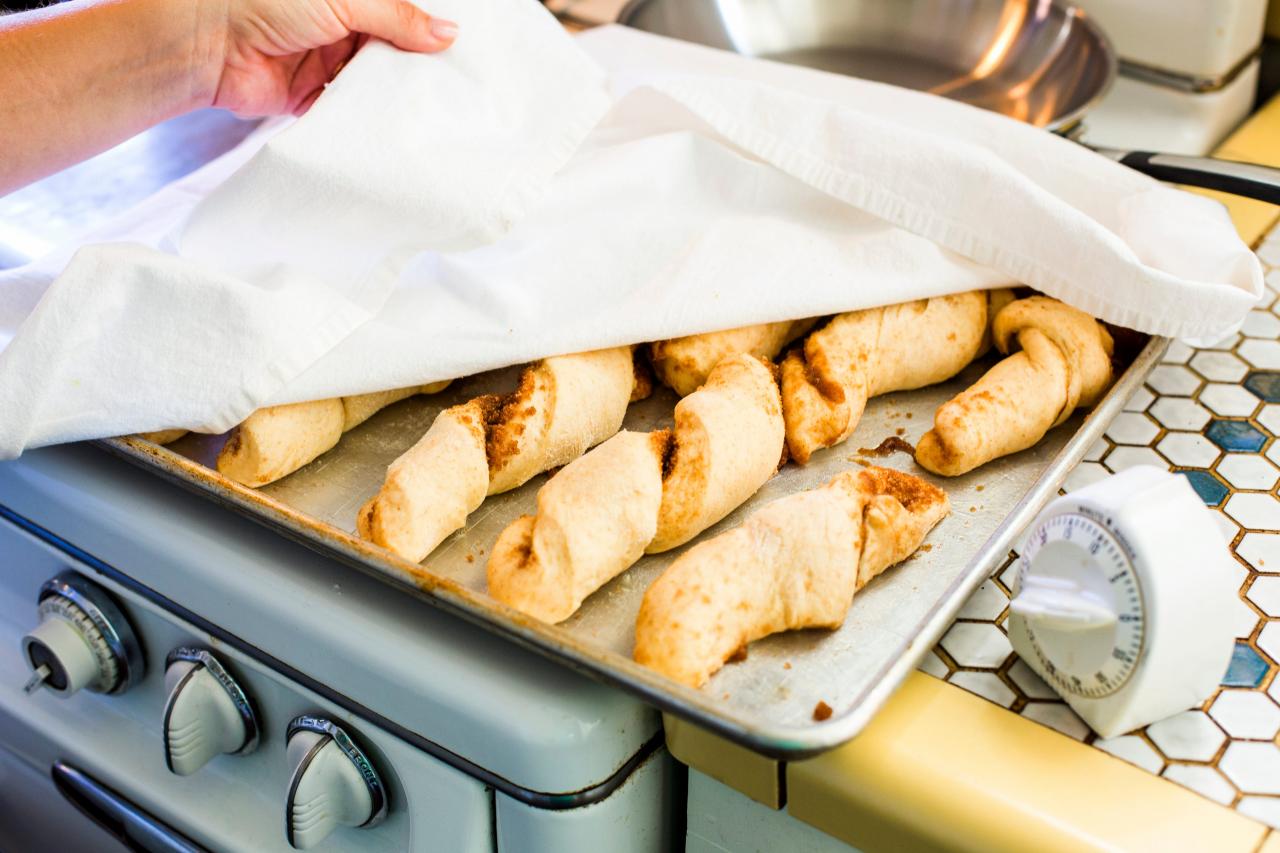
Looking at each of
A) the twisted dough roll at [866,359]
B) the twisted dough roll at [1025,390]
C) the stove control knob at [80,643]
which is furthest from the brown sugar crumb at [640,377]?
the stove control knob at [80,643]

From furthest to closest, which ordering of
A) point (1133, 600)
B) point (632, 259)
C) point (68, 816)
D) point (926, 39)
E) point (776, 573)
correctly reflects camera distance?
point (926, 39) → point (68, 816) → point (632, 259) → point (776, 573) → point (1133, 600)

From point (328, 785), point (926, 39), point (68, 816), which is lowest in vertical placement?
point (68, 816)

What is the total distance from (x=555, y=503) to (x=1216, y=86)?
1.09 m

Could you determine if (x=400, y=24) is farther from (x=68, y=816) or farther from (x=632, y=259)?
(x=68, y=816)

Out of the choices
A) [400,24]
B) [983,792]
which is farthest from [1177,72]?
[983,792]

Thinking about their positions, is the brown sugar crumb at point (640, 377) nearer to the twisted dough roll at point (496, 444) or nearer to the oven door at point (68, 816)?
the twisted dough roll at point (496, 444)

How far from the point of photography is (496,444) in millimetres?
818

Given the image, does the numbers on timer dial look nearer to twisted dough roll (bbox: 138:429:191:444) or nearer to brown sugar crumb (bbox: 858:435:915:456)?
brown sugar crumb (bbox: 858:435:915:456)

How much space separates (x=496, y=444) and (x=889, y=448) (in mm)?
309

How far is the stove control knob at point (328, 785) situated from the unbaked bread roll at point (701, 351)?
1.24ft

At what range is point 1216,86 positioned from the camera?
1351 mm

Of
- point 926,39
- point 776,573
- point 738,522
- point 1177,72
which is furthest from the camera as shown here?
point 926,39

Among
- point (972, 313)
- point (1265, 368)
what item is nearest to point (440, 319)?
point (972, 313)

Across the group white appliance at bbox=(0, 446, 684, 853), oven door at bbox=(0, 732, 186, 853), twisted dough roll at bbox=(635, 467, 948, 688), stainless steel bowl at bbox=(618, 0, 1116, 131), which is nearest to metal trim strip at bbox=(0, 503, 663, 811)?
white appliance at bbox=(0, 446, 684, 853)
